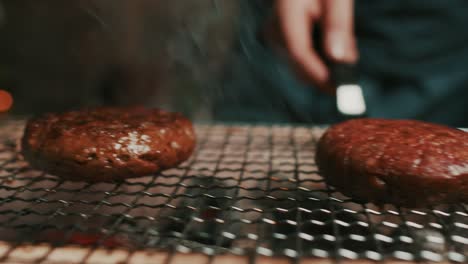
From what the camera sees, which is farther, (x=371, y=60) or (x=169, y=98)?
(x=169, y=98)

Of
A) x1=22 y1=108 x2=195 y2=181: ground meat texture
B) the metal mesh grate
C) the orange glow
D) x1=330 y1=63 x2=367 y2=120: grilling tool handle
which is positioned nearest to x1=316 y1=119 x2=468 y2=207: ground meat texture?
the metal mesh grate

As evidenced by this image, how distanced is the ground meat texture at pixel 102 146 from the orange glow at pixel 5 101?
2734 millimetres

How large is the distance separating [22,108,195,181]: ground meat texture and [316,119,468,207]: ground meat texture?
1.97 ft

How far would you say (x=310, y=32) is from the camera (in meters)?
2.33

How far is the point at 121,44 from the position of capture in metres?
4.41

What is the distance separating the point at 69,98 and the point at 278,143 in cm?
316

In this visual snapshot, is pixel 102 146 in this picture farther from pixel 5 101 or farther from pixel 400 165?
pixel 5 101

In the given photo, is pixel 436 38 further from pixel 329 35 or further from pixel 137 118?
pixel 137 118

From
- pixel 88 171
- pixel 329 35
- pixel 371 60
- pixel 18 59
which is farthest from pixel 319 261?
pixel 18 59

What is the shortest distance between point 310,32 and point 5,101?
10.7 feet

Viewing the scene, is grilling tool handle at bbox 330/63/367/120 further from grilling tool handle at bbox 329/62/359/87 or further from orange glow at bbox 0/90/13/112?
orange glow at bbox 0/90/13/112

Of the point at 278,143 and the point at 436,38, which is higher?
the point at 436,38

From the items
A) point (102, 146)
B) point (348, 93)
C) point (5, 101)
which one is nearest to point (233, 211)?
point (102, 146)

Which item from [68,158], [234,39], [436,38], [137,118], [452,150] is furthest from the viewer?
[234,39]
